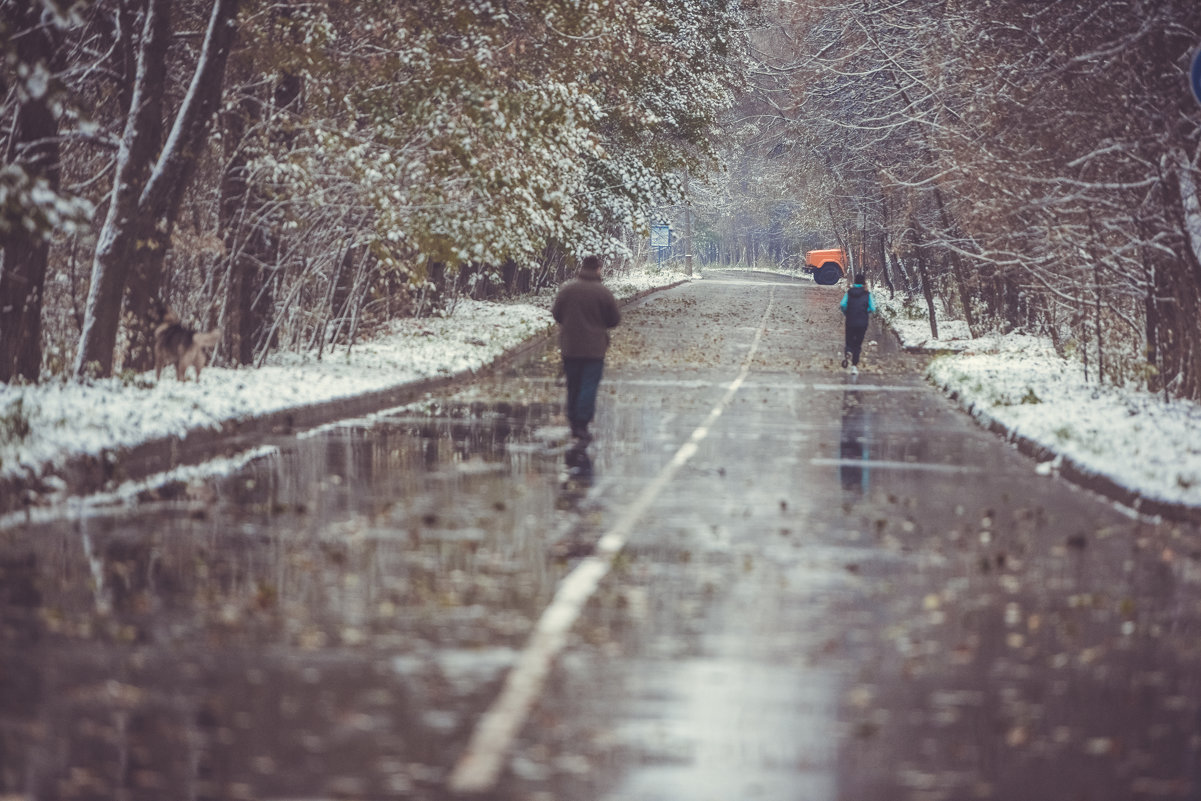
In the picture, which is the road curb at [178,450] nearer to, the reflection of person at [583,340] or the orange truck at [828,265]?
the reflection of person at [583,340]

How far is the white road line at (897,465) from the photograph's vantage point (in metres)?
16.9

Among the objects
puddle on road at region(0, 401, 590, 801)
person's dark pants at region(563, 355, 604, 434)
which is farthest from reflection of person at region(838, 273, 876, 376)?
puddle on road at region(0, 401, 590, 801)

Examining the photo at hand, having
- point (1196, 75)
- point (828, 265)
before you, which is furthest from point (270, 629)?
point (828, 265)

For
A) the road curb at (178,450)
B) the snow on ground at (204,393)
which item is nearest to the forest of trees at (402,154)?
the snow on ground at (204,393)

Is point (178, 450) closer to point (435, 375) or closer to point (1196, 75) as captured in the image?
point (1196, 75)

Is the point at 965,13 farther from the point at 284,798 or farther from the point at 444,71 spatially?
the point at 284,798

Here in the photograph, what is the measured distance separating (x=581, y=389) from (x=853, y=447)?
298cm

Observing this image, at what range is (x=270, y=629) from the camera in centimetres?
870

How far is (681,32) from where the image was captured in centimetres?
5000

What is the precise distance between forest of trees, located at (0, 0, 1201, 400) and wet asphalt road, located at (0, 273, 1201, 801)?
5.68 meters

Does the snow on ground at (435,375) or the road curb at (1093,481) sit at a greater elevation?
the snow on ground at (435,375)

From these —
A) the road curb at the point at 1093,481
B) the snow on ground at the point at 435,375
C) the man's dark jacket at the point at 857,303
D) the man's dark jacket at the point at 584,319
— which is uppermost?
the man's dark jacket at the point at 857,303

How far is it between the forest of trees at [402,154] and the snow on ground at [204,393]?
44.3 inches

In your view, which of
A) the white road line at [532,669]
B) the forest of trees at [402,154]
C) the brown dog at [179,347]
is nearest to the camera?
the white road line at [532,669]
